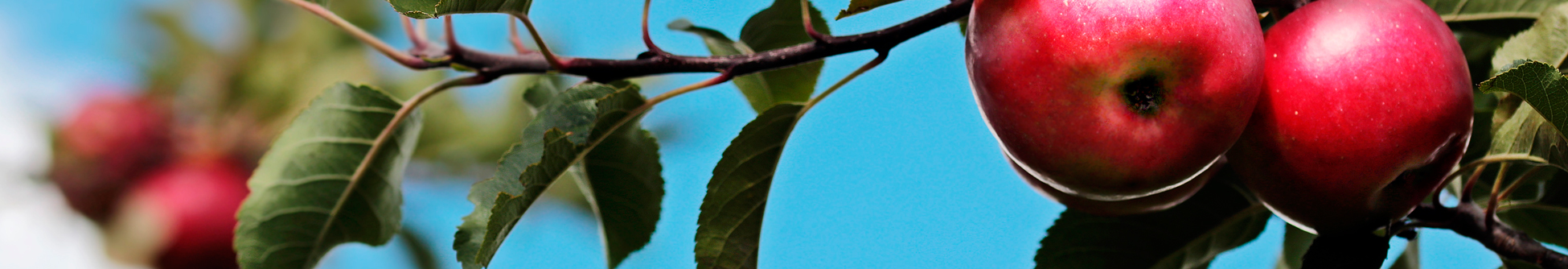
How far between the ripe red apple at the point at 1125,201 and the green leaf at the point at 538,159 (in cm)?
23

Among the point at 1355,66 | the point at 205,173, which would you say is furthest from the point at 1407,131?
the point at 205,173

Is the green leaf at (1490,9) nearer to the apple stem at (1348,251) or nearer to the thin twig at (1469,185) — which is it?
the thin twig at (1469,185)

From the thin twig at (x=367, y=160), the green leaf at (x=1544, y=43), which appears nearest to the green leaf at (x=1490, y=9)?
the green leaf at (x=1544, y=43)

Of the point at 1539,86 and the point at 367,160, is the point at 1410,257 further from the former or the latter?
the point at 367,160

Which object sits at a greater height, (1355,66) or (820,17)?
(820,17)

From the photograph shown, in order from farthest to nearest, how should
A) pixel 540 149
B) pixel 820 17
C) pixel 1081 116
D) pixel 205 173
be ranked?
pixel 205 173
pixel 820 17
pixel 540 149
pixel 1081 116

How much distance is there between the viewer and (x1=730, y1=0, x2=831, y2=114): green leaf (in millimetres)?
666

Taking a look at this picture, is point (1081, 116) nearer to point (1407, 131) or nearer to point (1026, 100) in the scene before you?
point (1026, 100)

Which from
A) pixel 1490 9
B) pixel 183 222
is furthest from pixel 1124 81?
pixel 183 222

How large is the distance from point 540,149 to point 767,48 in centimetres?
22

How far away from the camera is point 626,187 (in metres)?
0.64

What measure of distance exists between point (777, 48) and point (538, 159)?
0.23 meters

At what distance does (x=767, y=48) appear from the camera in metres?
0.69

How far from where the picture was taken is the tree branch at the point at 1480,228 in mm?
530
